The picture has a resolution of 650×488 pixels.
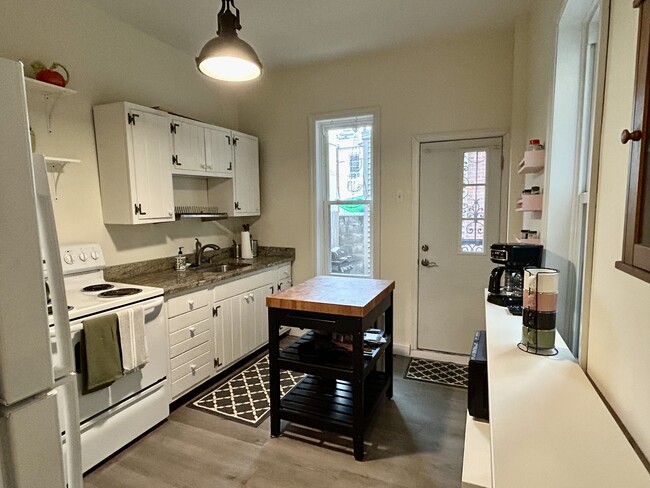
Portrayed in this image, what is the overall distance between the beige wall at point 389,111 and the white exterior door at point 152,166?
141cm

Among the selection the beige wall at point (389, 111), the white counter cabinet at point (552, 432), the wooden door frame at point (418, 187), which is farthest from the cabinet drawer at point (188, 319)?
the white counter cabinet at point (552, 432)

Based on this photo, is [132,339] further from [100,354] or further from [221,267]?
[221,267]

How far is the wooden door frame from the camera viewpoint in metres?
3.26

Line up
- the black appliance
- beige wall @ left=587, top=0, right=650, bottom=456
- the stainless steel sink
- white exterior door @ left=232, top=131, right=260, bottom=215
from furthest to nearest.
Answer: white exterior door @ left=232, top=131, right=260, bottom=215 → the stainless steel sink → the black appliance → beige wall @ left=587, top=0, right=650, bottom=456

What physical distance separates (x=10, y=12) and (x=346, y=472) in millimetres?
3407

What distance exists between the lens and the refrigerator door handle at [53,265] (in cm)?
108

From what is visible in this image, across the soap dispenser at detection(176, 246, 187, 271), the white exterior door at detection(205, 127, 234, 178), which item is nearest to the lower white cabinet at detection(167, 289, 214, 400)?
the soap dispenser at detection(176, 246, 187, 271)

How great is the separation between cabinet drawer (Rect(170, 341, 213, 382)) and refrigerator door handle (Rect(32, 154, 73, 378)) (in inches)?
60.2

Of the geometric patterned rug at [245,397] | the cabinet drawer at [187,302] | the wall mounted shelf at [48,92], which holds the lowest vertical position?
the geometric patterned rug at [245,397]

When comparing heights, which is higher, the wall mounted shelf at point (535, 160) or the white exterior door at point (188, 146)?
the white exterior door at point (188, 146)

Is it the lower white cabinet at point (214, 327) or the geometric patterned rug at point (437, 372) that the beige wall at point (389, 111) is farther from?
the lower white cabinet at point (214, 327)

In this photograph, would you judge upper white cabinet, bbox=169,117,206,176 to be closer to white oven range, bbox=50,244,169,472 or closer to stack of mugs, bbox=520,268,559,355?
white oven range, bbox=50,244,169,472

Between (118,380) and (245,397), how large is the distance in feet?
3.34

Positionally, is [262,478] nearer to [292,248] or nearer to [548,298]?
[548,298]
